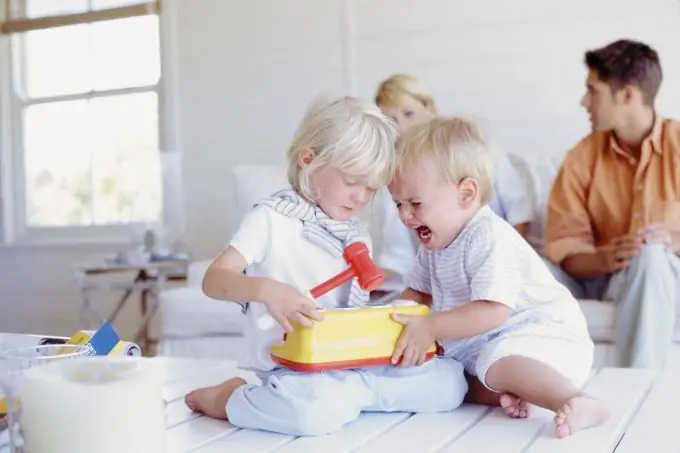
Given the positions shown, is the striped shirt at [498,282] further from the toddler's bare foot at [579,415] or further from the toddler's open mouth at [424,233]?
the toddler's bare foot at [579,415]

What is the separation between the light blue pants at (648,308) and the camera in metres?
2.37

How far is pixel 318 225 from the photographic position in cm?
151

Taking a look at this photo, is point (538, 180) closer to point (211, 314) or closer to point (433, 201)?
point (211, 314)

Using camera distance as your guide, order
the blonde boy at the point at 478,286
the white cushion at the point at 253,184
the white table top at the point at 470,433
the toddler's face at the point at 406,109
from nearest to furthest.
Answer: the white table top at the point at 470,433 → the blonde boy at the point at 478,286 → the toddler's face at the point at 406,109 → the white cushion at the point at 253,184

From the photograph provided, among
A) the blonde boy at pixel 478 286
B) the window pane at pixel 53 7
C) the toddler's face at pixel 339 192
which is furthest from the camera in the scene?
the window pane at pixel 53 7

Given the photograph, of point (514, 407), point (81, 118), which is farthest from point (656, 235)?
point (81, 118)

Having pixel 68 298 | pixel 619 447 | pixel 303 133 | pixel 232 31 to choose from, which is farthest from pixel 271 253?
pixel 68 298

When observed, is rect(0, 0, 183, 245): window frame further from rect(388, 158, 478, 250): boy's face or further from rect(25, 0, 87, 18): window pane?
rect(388, 158, 478, 250): boy's face

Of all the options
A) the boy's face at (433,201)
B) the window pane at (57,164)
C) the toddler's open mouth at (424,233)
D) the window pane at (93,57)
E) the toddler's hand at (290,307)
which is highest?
the window pane at (93,57)

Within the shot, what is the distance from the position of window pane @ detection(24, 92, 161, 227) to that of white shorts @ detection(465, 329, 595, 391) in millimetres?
3317

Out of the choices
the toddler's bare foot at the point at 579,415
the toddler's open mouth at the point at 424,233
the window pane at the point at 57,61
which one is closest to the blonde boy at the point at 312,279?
the toddler's open mouth at the point at 424,233

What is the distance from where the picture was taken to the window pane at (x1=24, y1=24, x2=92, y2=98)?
480 centimetres

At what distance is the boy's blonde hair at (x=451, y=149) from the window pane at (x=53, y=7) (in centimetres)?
373

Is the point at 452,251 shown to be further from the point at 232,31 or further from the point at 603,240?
the point at 232,31
